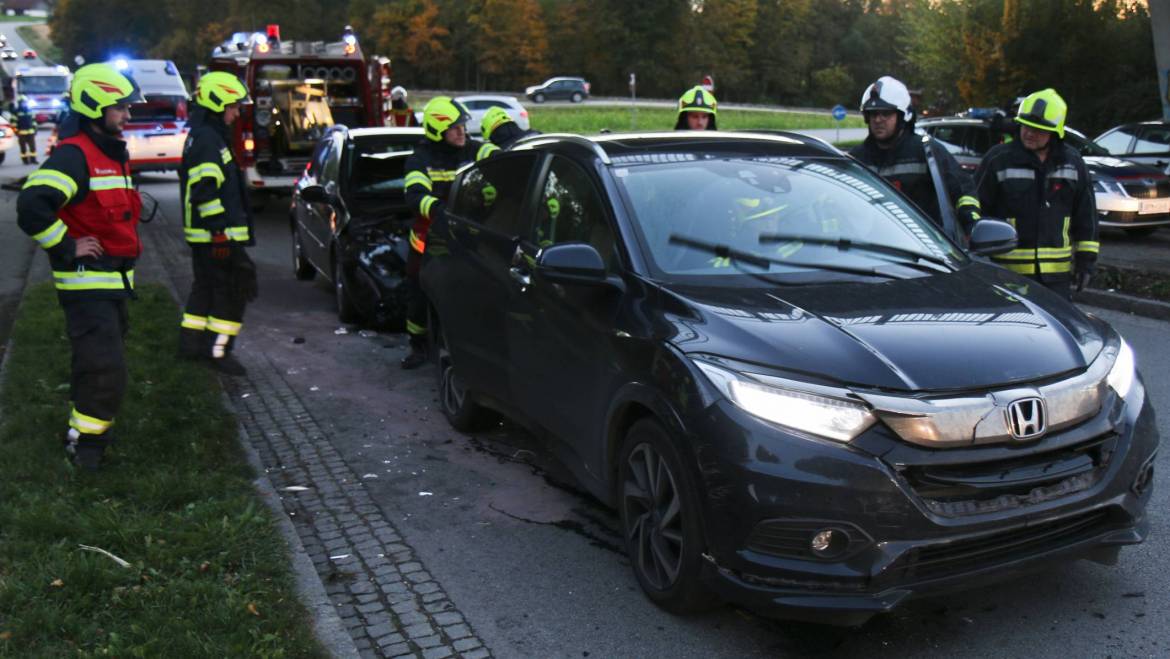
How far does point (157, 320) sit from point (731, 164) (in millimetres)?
5965

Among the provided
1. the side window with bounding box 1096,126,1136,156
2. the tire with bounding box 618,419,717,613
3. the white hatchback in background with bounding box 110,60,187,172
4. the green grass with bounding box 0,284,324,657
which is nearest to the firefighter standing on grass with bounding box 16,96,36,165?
the white hatchback in background with bounding box 110,60,187,172

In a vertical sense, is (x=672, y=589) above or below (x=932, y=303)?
below

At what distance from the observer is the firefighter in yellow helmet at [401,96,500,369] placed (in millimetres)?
7980

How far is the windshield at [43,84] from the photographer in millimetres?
45875

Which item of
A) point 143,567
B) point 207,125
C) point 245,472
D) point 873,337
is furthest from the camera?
point 207,125

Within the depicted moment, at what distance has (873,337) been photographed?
3746 millimetres

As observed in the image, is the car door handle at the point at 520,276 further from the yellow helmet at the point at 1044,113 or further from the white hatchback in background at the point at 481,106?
the white hatchback in background at the point at 481,106

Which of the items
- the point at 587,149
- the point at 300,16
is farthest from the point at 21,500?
the point at 300,16

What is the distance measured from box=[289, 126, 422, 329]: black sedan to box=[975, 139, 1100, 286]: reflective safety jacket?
4782 mm

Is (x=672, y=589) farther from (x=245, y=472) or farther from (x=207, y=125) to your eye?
(x=207, y=125)

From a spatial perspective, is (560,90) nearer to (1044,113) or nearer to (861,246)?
(1044,113)

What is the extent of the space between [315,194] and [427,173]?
1.87 meters

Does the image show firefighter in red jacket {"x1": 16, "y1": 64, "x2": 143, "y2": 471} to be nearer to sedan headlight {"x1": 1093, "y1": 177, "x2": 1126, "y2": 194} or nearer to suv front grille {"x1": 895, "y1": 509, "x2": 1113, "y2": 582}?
suv front grille {"x1": 895, "y1": 509, "x2": 1113, "y2": 582}

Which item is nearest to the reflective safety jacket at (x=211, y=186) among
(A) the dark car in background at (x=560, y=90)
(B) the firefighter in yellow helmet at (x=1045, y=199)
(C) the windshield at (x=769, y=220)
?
(C) the windshield at (x=769, y=220)
